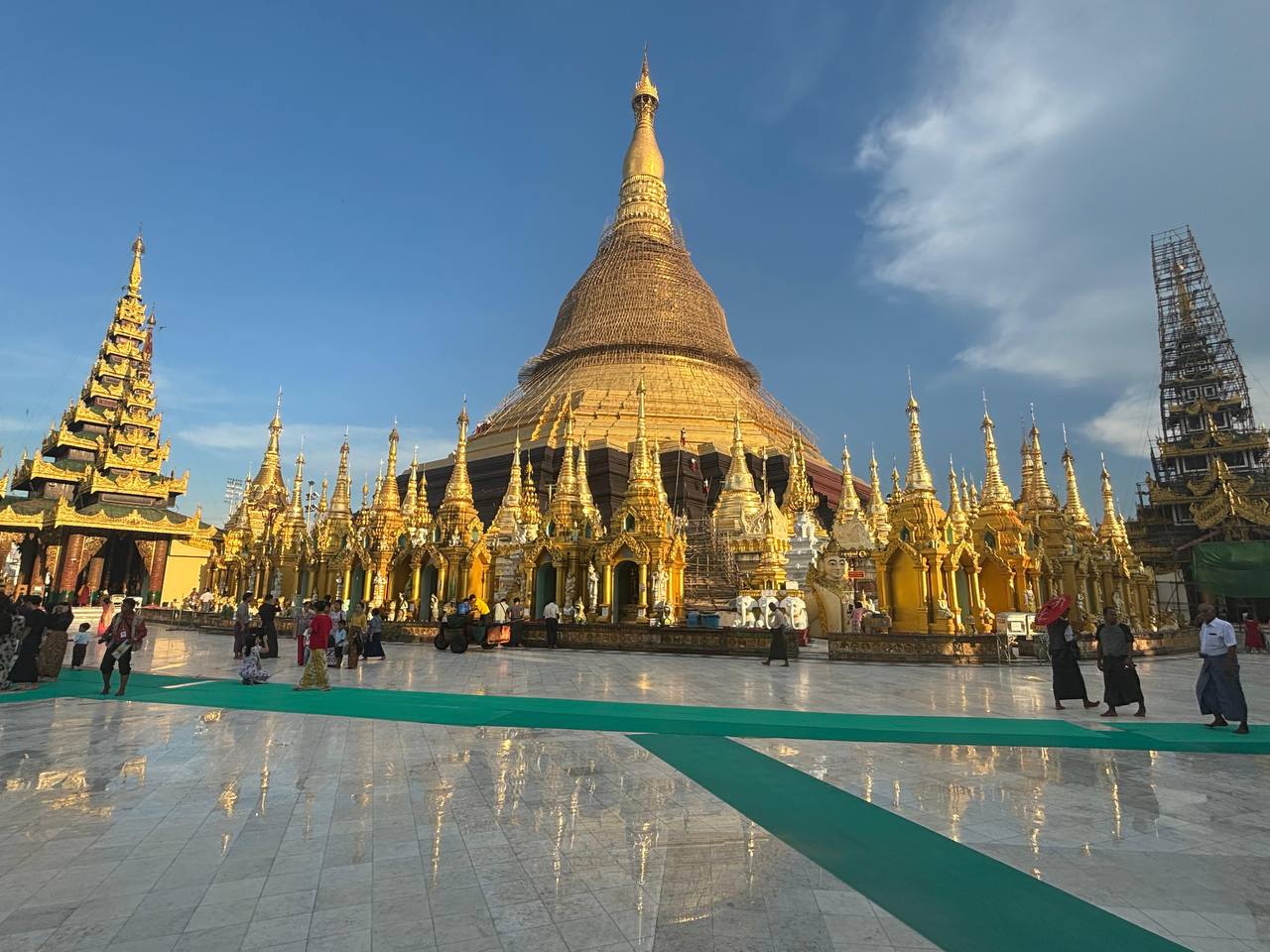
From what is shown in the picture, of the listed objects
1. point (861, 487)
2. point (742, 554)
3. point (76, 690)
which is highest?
point (861, 487)

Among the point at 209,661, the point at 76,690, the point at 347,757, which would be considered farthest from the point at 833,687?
the point at 209,661

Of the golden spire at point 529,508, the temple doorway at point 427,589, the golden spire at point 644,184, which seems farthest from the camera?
the golden spire at point 644,184

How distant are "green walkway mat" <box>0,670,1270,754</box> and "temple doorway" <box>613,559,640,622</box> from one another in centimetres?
1274

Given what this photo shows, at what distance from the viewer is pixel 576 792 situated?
554 cm

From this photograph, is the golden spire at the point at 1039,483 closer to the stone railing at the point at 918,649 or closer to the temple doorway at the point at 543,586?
the stone railing at the point at 918,649

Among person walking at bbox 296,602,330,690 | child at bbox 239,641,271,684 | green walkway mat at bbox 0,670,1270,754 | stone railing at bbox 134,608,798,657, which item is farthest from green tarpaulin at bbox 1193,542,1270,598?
child at bbox 239,641,271,684

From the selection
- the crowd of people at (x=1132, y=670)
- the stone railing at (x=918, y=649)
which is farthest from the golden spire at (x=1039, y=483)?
the crowd of people at (x=1132, y=670)

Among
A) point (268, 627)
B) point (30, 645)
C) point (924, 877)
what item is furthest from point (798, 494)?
point (924, 877)

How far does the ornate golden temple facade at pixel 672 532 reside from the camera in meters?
22.0

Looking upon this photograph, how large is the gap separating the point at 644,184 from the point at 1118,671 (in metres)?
54.3

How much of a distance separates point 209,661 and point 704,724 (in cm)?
1302

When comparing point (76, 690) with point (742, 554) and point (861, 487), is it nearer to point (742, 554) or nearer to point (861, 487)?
point (742, 554)

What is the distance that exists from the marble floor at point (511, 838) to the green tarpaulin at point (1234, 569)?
40899mm

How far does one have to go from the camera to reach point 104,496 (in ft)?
130
